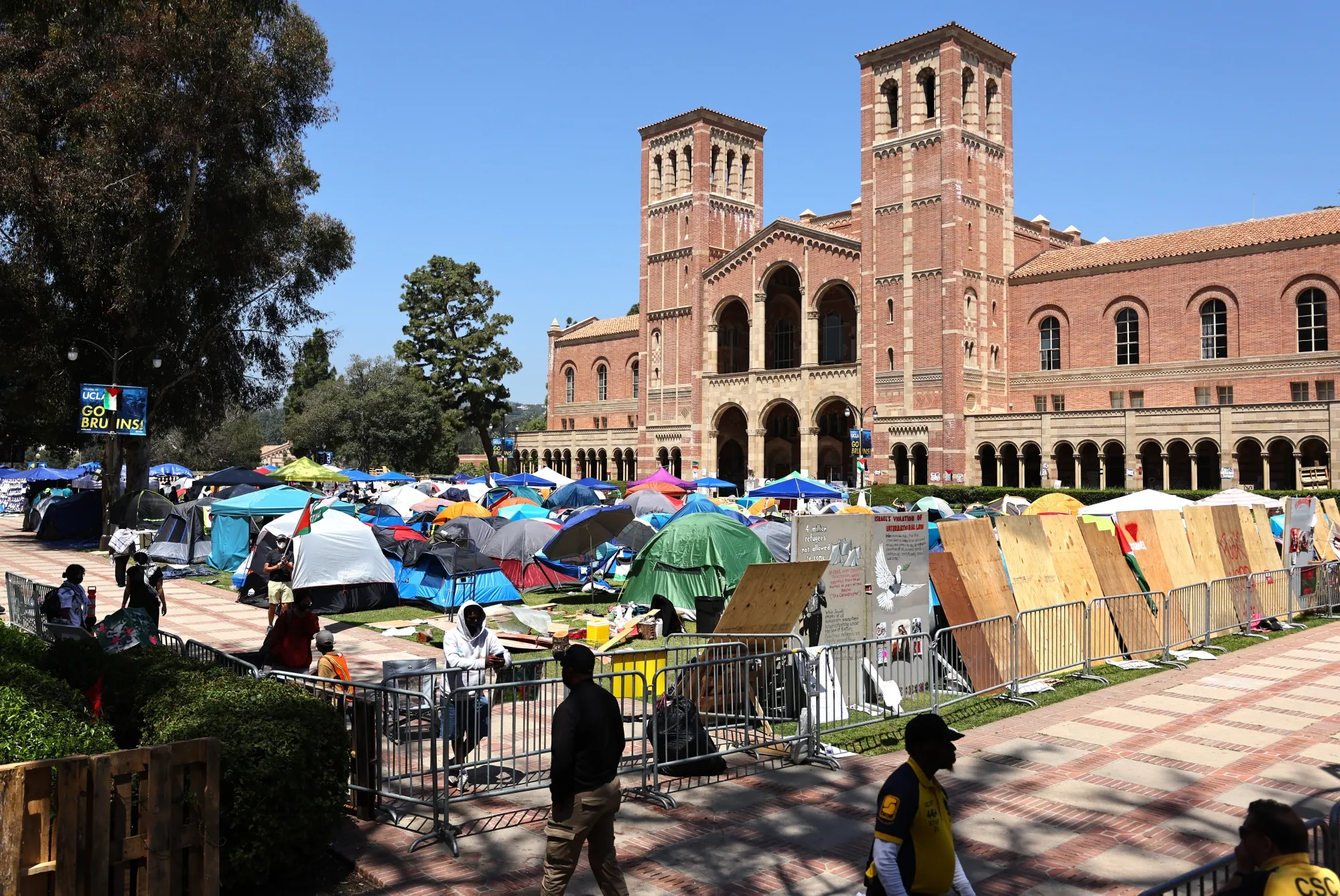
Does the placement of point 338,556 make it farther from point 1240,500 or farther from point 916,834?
point 1240,500

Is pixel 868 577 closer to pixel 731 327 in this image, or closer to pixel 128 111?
pixel 128 111

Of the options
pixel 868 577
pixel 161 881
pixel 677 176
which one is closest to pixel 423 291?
pixel 677 176

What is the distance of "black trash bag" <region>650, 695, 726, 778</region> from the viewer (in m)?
8.22

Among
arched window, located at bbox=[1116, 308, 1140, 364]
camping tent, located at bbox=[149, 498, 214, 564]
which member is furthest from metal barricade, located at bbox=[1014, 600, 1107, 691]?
arched window, located at bbox=[1116, 308, 1140, 364]

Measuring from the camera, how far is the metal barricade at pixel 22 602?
42.4 ft

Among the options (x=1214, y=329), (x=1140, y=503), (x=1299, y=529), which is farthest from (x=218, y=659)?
(x=1214, y=329)

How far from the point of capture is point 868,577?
10898 mm

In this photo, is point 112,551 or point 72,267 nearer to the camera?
point 112,551

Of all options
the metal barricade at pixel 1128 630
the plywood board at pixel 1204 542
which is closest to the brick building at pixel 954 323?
the plywood board at pixel 1204 542

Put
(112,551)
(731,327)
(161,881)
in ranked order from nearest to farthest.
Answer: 1. (161,881)
2. (112,551)
3. (731,327)

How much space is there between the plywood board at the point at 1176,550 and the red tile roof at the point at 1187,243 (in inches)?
1203

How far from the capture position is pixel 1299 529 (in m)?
18.0

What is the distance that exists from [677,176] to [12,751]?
5897 cm

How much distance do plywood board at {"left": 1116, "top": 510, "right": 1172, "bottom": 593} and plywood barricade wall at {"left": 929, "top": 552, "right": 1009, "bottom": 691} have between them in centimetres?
450
